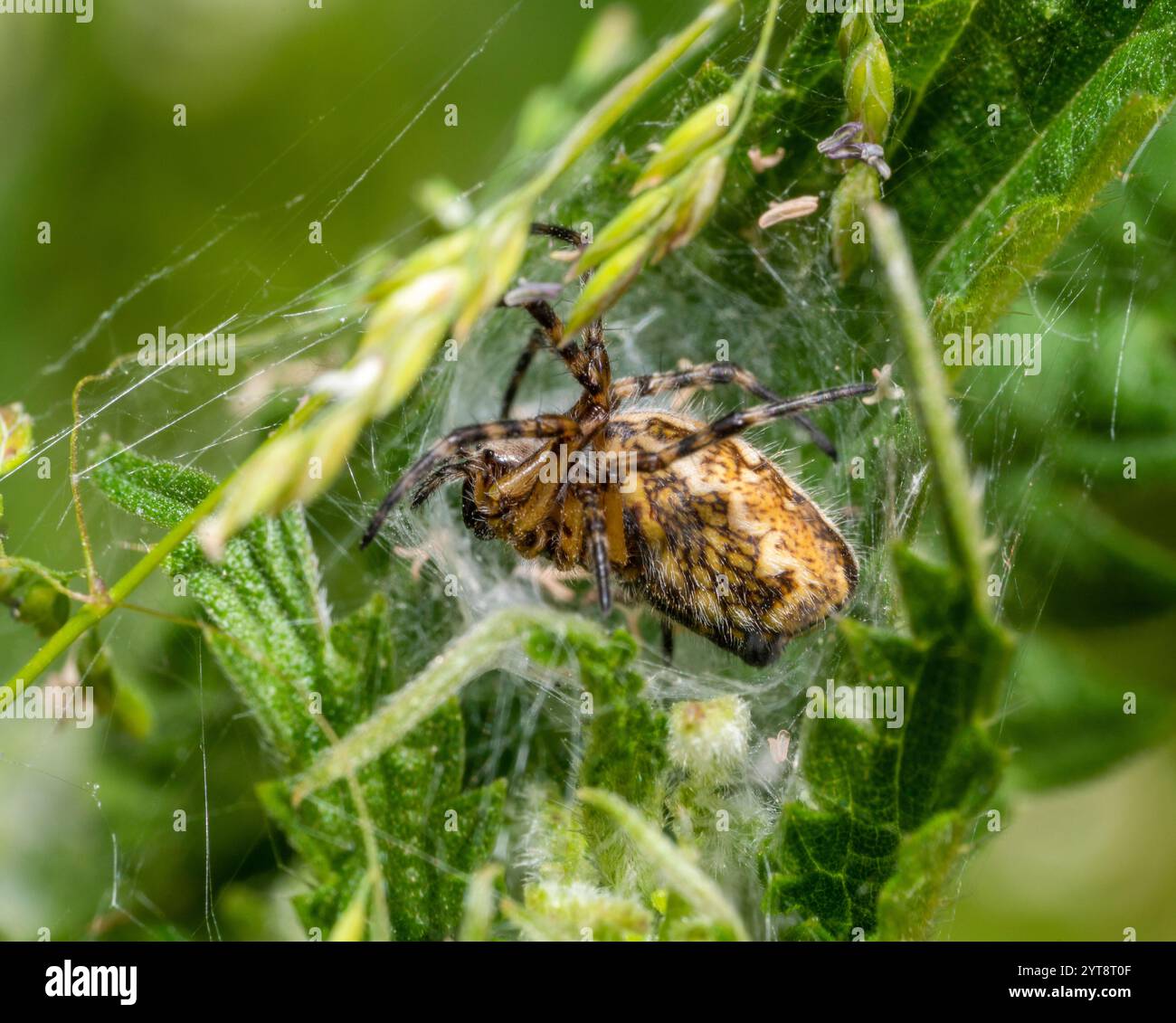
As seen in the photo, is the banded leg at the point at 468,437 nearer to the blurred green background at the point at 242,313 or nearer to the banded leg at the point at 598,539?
the banded leg at the point at 598,539

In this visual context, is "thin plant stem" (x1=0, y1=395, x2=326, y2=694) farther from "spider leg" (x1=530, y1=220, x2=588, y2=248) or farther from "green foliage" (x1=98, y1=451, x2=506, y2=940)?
"spider leg" (x1=530, y1=220, x2=588, y2=248)

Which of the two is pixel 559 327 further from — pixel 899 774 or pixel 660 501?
pixel 899 774

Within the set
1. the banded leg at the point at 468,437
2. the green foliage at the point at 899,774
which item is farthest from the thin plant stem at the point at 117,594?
the green foliage at the point at 899,774

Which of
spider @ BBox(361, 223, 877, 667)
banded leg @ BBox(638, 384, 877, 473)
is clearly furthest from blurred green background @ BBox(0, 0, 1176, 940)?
spider @ BBox(361, 223, 877, 667)

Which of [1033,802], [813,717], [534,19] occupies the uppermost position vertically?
[534,19]
